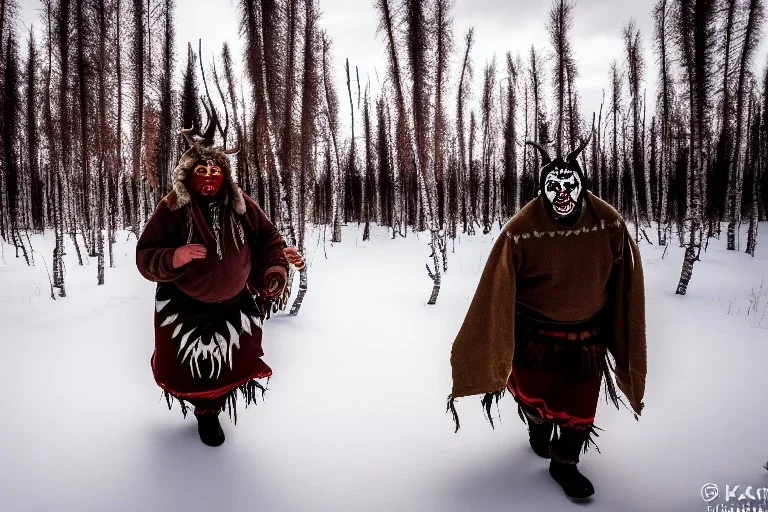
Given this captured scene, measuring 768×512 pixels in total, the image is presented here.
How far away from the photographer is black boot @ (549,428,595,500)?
6.75 feet

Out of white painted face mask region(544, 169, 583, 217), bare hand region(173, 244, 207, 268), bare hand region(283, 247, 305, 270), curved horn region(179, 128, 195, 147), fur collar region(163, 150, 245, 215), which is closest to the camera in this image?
white painted face mask region(544, 169, 583, 217)

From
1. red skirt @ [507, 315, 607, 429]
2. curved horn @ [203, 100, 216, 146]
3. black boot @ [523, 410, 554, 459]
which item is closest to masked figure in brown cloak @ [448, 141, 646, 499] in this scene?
red skirt @ [507, 315, 607, 429]

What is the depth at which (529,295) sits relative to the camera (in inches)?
85.0

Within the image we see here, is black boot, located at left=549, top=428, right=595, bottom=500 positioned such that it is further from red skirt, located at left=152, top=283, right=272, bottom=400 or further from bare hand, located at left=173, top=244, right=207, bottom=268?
bare hand, located at left=173, top=244, right=207, bottom=268

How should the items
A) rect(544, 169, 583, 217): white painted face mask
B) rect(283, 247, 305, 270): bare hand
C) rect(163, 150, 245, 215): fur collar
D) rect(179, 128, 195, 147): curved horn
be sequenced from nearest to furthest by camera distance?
rect(544, 169, 583, 217): white painted face mask, rect(163, 150, 245, 215): fur collar, rect(179, 128, 195, 147): curved horn, rect(283, 247, 305, 270): bare hand

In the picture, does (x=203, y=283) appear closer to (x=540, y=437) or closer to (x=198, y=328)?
(x=198, y=328)

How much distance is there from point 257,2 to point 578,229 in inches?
227

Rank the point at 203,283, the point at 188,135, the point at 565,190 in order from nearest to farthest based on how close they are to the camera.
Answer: the point at 565,190 < the point at 203,283 < the point at 188,135

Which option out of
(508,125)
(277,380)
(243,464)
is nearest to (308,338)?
(277,380)

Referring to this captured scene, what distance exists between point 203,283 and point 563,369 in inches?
81.8

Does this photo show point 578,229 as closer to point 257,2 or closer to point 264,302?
point 264,302

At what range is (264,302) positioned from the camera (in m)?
2.81

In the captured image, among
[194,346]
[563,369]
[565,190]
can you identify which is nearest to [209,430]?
[194,346]

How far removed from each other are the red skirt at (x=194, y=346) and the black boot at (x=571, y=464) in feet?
6.32
